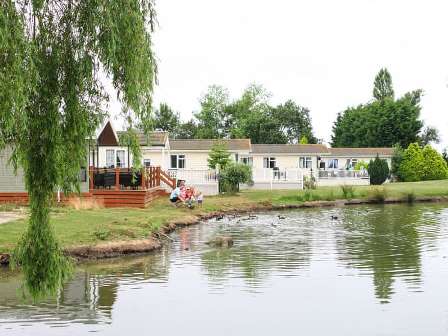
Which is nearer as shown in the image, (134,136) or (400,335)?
(134,136)

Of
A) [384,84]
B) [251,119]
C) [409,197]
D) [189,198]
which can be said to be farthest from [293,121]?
[189,198]

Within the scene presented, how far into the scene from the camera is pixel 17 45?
859cm

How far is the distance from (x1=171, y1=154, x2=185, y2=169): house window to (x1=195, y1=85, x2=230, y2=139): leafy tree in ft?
117

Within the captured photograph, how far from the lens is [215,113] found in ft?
299

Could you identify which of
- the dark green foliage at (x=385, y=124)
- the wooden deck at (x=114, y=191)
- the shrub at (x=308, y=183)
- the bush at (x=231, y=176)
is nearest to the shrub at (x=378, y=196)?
the shrub at (x=308, y=183)

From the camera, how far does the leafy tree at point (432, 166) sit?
202 feet

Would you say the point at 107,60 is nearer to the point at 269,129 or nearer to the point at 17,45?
the point at 17,45

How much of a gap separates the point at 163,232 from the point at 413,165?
4169cm

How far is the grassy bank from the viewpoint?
66.8ft

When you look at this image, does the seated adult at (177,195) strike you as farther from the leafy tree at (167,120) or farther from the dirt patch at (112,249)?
the leafy tree at (167,120)

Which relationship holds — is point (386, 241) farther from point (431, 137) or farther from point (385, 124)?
point (431, 137)

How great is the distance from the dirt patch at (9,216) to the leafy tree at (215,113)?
63653mm

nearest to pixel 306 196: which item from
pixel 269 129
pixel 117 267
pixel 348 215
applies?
pixel 348 215

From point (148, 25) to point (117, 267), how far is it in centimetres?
967
